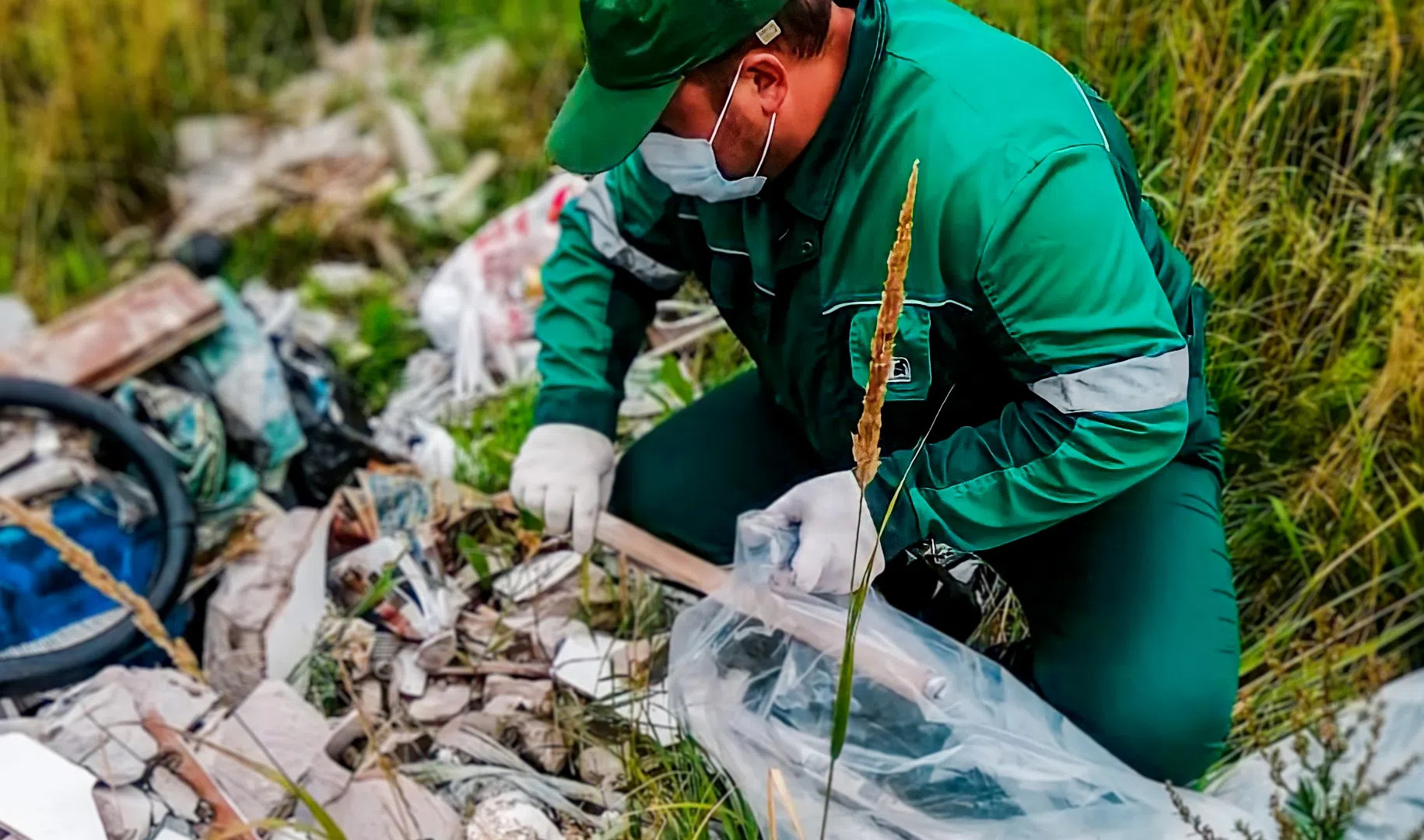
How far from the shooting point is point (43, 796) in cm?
193

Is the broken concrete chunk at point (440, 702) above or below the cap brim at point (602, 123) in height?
below

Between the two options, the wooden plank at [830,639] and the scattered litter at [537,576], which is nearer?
the wooden plank at [830,639]

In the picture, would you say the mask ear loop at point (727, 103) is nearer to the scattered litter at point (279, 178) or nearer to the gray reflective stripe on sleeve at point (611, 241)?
the gray reflective stripe on sleeve at point (611, 241)

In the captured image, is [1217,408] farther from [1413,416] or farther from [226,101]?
[226,101]

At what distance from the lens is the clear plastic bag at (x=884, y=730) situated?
6.25 feet

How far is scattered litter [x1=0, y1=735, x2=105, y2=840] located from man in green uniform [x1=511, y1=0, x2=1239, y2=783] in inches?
31.1

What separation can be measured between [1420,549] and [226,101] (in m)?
3.60

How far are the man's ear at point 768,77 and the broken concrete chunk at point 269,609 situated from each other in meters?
1.28

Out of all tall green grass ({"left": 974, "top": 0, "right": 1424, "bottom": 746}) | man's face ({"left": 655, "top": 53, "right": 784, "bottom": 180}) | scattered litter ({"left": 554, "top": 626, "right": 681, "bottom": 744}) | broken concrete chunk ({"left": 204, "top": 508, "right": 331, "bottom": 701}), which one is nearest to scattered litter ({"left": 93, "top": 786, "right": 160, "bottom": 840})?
broken concrete chunk ({"left": 204, "top": 508, "right": 331, "bottom": 701})

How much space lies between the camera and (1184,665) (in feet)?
6.45

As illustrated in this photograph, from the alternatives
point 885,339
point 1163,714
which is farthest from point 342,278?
point 885,339

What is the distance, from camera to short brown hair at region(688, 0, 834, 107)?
A: 61.5 inches

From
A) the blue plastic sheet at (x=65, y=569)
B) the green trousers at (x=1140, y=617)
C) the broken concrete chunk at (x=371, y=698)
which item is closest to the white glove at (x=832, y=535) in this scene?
the green trousers at (x=1140, y=617)

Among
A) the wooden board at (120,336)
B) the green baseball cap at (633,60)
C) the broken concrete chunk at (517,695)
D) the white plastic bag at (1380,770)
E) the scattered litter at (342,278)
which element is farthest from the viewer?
the scattered litter at (342,278)
